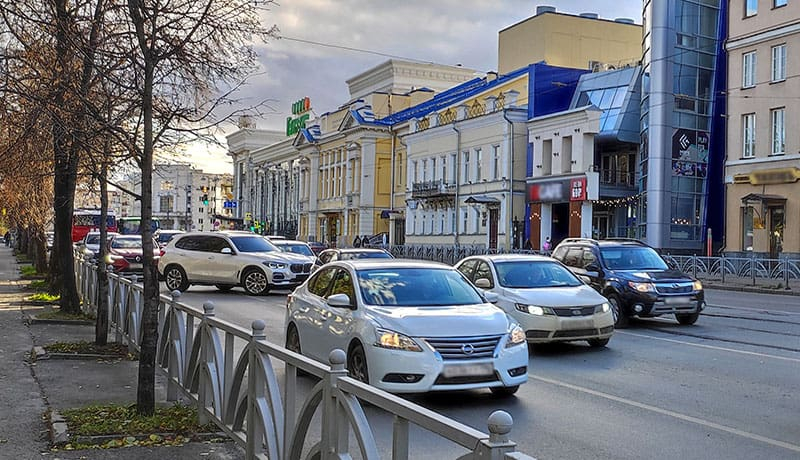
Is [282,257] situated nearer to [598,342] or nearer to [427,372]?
[598,342]

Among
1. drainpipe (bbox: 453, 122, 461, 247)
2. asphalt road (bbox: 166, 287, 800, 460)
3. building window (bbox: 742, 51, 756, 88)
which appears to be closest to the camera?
asphalt road (bbox: 166, 287, 800, 460)

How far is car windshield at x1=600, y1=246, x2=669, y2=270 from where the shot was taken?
1680 cm

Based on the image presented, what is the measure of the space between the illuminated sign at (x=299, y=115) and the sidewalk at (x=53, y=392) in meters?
80.3

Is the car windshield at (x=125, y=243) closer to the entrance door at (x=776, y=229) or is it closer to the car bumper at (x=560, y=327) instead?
the car bumper at (x=560, y=327)

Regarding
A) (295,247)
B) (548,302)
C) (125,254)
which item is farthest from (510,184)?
(548,302)

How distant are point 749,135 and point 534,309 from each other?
30279 millimetres

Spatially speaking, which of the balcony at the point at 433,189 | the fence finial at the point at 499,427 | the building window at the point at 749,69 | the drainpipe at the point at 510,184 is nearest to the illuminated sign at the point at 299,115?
the balcony at the point at 433,189

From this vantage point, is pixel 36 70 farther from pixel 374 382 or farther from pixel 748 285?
pixel 748 285

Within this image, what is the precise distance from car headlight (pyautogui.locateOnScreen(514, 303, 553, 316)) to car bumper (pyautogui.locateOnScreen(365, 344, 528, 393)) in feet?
12.9

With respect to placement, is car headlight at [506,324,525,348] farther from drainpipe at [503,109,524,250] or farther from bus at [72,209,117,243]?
bus at [72,209,117,243]

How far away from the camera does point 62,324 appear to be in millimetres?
15234

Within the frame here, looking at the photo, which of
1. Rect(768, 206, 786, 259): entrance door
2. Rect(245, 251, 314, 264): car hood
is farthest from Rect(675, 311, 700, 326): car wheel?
Rect(768, 206, 786, 259): entrance door

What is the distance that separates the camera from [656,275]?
16125mm

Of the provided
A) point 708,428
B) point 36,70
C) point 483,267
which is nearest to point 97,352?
point 36,70
